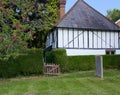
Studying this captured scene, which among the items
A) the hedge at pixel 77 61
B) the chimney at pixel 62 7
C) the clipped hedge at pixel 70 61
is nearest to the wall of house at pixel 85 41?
the chimney at pixel 62 7

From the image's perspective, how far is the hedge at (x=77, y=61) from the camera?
2750 centimetres

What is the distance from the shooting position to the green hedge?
81.7 feet

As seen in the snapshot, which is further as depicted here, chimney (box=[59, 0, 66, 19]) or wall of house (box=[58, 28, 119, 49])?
chimney (box=[59, 0, 66, 19])

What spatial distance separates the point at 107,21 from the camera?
121 ft

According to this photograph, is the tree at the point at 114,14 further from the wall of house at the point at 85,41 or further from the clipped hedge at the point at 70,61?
the clipped hedge at the point at 70,61

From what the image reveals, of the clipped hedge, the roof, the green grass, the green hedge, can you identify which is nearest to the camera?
the green grass

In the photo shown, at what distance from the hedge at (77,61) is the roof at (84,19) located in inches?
241

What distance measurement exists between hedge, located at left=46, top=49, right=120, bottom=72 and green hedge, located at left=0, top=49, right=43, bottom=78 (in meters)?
2.36

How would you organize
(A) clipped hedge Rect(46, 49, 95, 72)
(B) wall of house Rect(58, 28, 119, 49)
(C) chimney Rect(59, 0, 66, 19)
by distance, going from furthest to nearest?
(C) chimney Rect(59, 0, 66, 19) → (B) wall of house Rect(58, 28, 119, 49) → (A) clipped hedge Rect(46, 49, 95, 72)

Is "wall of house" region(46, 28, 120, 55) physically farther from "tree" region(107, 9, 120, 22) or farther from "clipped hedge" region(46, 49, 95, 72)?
"tree" region(107, 9, 120, 22)

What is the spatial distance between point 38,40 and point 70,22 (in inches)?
306

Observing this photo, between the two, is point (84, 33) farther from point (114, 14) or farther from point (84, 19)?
point (114, 14)

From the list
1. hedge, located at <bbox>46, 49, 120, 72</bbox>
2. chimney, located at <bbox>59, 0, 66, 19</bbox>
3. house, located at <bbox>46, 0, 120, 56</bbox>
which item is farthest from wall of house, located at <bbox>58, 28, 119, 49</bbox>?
hedge, located at <bbox>46, 49, 120, 72</bbox>

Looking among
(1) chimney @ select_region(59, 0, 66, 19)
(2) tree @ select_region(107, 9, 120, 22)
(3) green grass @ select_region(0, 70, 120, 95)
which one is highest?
(2) tree @ select_region(107, 9, 120, 22)
